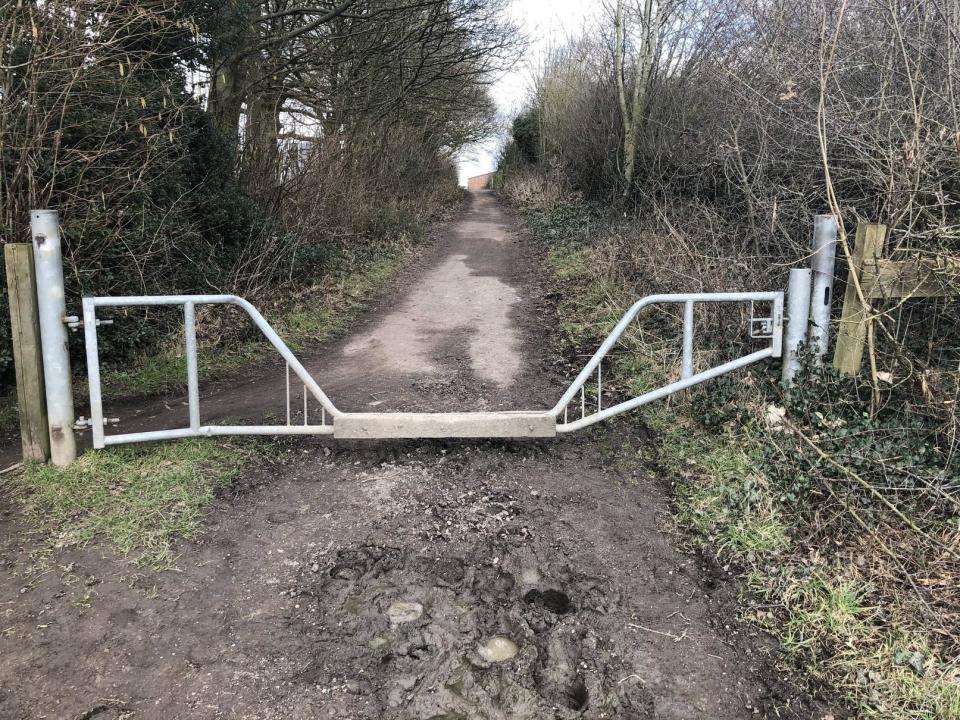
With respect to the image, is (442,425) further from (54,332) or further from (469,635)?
(54,332)

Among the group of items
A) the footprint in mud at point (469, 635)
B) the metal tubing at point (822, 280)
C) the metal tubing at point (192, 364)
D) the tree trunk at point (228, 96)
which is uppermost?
the tree trunk at point (228, 96)

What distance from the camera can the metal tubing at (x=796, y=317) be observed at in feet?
15.9

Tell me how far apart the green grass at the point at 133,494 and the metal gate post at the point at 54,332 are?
7.0 inches

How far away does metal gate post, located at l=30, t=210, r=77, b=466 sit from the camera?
4445 millimetres

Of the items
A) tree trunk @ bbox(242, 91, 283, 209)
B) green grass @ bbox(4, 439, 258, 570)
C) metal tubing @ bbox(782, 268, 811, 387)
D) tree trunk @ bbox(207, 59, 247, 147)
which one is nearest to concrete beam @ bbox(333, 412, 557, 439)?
green grass @ bbox(4, 439, 258, 570)

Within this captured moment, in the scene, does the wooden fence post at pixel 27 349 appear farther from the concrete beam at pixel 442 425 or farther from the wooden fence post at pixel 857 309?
the wooden fence post at pixel 857 309

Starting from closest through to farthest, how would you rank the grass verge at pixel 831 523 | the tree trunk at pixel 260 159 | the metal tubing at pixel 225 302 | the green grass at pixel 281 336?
the grass verge at pixel 831 523 < the metal tubing at pixel 225 302 < the green grass at pixel 281 336 < the tree trunk at pixel 260 159

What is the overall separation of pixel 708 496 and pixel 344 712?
103 inches

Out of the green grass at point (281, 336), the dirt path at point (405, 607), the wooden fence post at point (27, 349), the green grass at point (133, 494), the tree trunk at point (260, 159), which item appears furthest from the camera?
the tree trunk at point (260, 159)

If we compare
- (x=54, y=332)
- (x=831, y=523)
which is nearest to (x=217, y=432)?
(x=54, y=332)

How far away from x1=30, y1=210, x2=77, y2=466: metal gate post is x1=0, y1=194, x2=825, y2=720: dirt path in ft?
2.26

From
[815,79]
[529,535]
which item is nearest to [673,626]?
[529,535]

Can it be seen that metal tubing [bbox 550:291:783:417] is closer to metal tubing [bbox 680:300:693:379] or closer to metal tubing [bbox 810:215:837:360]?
metal tubing [bbox 680:300:693:379]

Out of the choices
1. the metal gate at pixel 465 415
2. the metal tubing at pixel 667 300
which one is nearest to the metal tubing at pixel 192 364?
the metal gate at pixel 465 415
